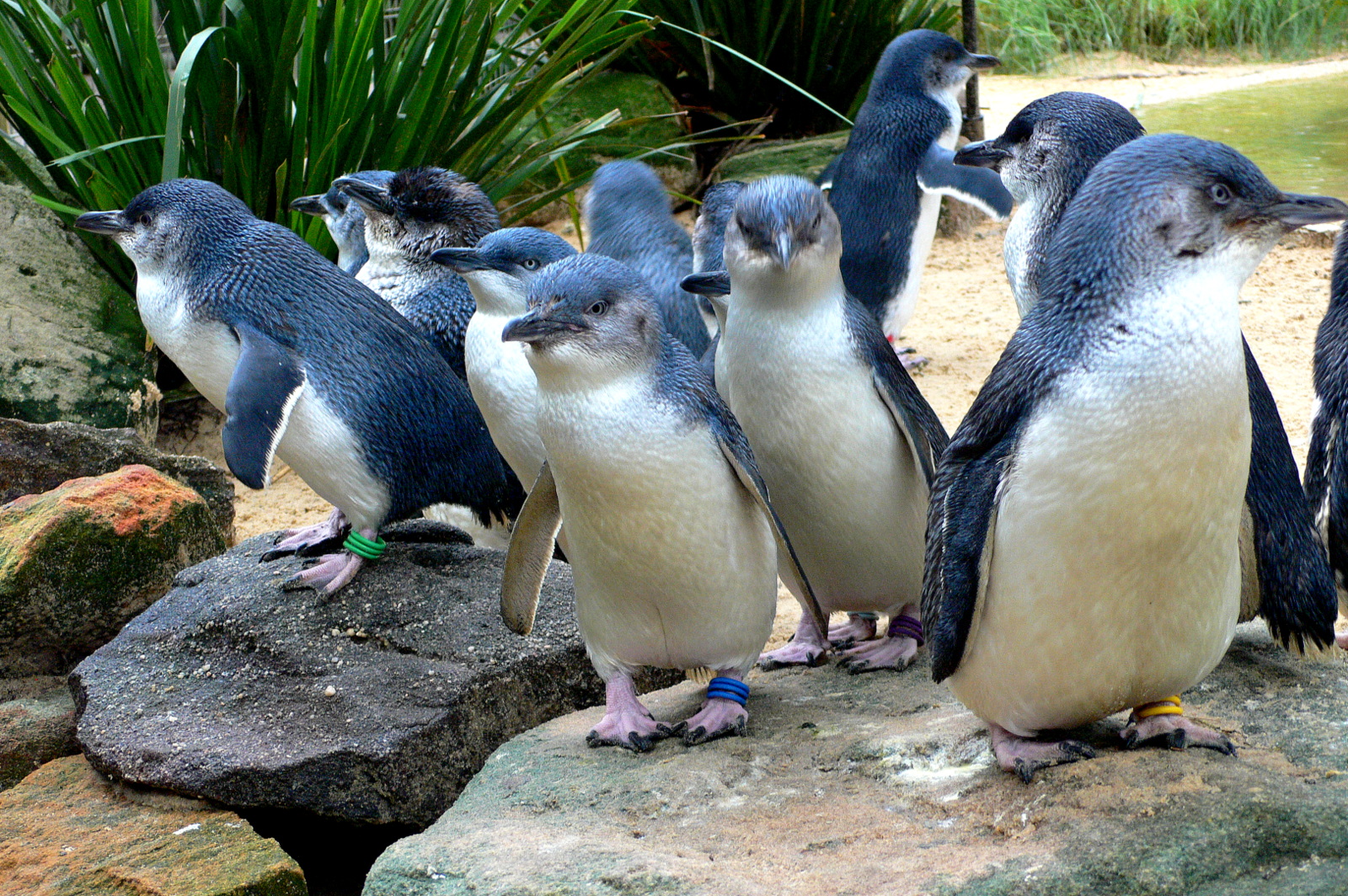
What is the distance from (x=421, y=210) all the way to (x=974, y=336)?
3.44m

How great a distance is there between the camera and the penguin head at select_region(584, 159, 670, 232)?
154 inches

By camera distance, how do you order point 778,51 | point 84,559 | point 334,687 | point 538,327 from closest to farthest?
point 538,327
point 334,687
point 84,559
point 778,51

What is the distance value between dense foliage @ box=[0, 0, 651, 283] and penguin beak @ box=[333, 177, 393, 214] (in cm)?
79

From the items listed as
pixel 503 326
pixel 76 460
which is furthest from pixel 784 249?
pixel 76 460

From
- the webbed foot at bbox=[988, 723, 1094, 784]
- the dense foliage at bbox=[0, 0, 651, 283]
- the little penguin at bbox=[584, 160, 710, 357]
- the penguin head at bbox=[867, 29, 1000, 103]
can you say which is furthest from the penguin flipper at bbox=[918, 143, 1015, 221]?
the webbed foot at bbox=[988, 723, 1094, 784]

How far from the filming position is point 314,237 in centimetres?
494

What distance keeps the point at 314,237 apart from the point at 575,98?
132 inches

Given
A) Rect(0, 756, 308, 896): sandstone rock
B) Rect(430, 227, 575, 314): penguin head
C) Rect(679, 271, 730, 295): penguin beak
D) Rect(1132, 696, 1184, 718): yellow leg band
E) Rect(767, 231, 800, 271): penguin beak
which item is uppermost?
Rect(767, 231, 800, 271): penguin beak

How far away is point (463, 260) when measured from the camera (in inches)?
120

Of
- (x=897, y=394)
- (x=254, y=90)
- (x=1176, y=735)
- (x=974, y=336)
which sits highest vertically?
(x=254, y=90)

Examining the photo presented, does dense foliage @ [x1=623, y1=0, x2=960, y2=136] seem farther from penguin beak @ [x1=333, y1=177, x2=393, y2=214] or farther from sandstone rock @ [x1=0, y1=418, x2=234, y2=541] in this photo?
sandstone rock @ [x1=0, y1=418, x2=234, y2=541]

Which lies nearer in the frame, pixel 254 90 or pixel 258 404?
pixel 258 404

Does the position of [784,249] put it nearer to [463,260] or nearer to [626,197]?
[463,260]

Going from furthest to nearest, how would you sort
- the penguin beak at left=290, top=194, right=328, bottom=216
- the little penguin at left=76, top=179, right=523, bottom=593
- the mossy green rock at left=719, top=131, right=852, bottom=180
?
the mossy green rock at left=719, top=131, right=852, bottom=180, the penguin beak at left=290, top=194, right=328, bottom=216, the little penguin at left=76, top=179, right=523, bottom=593
